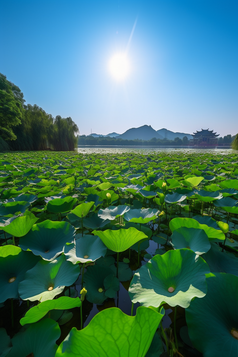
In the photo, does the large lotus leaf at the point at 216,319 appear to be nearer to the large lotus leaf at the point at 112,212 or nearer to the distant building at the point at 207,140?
the large lotus leaf at the point at 112,212

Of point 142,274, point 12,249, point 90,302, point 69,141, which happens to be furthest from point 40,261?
point 69,141

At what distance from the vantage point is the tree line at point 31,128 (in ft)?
42.1

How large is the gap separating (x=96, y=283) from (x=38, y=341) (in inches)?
15.2

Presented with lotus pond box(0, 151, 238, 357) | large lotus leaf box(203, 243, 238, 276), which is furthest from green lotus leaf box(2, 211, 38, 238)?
large lotus leaf box(203, 243, 238, 276)

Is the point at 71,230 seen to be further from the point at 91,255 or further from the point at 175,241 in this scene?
the point at 175,241

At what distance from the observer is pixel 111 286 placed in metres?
0.85

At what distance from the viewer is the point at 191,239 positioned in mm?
883

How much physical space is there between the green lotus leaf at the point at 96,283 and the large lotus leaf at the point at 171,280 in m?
0.31

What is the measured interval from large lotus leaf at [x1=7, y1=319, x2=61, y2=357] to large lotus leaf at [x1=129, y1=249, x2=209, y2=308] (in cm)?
28

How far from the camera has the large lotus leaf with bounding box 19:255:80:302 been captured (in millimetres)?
628

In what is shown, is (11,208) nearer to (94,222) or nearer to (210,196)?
(94,222)

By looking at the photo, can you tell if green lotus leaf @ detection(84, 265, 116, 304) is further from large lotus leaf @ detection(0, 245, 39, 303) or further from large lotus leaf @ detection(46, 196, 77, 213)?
large lotus leaf @ detection(46, 196, 77, 213)

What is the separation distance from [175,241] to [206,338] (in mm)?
419

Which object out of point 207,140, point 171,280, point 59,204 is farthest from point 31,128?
point 207,140
